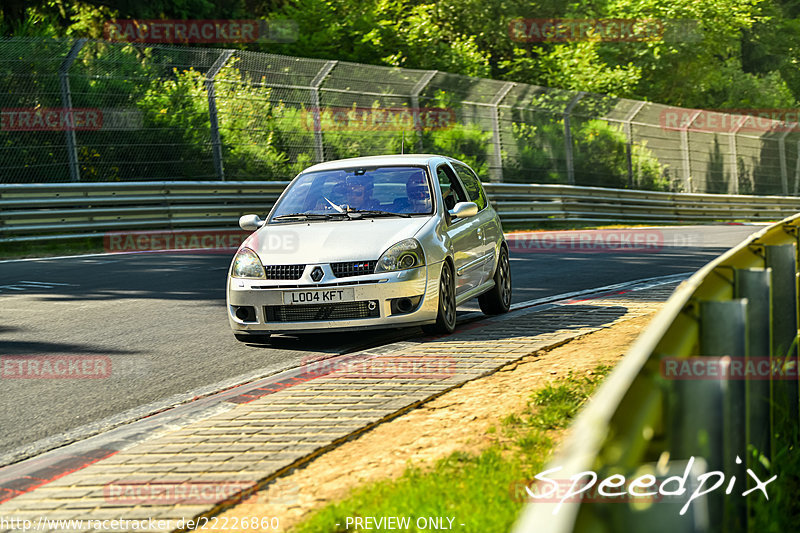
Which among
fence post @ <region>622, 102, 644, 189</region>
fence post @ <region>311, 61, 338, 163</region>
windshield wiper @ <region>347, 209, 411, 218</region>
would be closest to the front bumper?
windshield wiper @ <region>347, 209, 411, 218</region>

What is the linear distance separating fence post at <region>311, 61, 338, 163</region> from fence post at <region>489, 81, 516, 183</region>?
18.0 feet

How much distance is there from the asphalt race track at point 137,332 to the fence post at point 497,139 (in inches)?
377

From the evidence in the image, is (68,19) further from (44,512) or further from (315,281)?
(44,512)

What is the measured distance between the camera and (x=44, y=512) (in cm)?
409

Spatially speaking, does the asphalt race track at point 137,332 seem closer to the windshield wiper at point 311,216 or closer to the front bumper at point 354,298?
the front bumper at point 354,298

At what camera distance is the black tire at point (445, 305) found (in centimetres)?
826

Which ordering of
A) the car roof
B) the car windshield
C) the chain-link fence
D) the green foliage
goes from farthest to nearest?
the green foliage
the chain-link fence
the car roof
the car windshield

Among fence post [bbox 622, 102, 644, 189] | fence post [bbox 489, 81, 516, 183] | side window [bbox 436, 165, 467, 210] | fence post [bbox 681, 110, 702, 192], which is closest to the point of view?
side window [bbox 436, 165, 467, 210]

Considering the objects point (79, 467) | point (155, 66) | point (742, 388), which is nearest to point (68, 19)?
point (155, 66)

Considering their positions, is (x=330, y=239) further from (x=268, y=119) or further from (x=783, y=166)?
(x=783, y=166)

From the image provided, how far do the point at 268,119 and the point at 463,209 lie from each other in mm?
12526

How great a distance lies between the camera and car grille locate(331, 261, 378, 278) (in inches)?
313

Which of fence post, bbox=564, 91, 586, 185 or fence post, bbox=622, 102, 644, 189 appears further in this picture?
fence post, bbox=622, 102, 644, 189

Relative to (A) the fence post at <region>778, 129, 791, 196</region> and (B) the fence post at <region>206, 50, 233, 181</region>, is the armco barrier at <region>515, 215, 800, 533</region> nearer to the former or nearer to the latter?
(B) the fence post at <region>206, 50, 233, 181</region>
